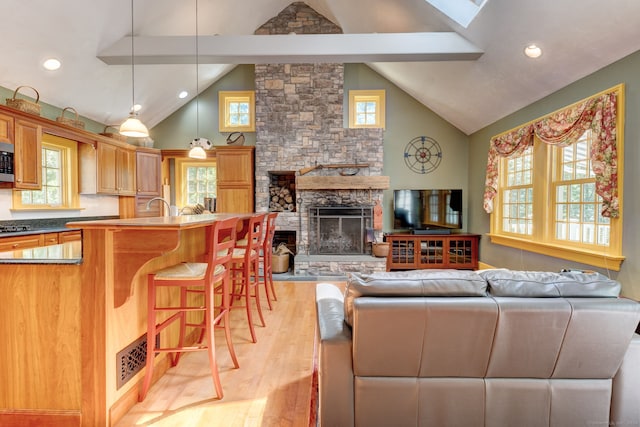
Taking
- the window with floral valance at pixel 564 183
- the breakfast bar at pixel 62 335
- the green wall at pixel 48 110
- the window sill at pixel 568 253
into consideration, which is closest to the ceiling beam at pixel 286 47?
the green wall at pixel 48 110

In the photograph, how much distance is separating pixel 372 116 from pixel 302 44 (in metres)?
2.54

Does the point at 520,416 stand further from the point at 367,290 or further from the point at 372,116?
the point at 372,116

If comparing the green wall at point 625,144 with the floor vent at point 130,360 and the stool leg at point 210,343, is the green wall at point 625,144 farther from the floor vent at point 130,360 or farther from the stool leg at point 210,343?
the floor vent at point 130,360

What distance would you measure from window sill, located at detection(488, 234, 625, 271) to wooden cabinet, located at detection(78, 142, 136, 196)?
20.3ft

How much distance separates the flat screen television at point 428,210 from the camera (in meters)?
5.84

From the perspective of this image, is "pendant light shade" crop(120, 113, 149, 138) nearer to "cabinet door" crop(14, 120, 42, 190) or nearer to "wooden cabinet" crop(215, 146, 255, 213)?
"cabinet door" crop(14, 120, 42, 190)

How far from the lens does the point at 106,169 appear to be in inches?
205

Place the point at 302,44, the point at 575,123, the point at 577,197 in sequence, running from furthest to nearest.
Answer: the point at 302,44 → the point at 577,197 → the point at 575,123

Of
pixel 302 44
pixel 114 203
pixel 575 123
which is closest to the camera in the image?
pixel 575 123

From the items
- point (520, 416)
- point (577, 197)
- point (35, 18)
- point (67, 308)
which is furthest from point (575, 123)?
point (35, 18)

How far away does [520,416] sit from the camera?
1499mm

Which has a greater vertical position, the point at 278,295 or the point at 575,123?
the point at 575,123

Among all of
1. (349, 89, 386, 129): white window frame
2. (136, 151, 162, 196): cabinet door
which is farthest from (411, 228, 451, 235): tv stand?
(136, 151, 162, 196): cabinet door

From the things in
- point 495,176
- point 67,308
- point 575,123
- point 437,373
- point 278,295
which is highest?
point 575,123
